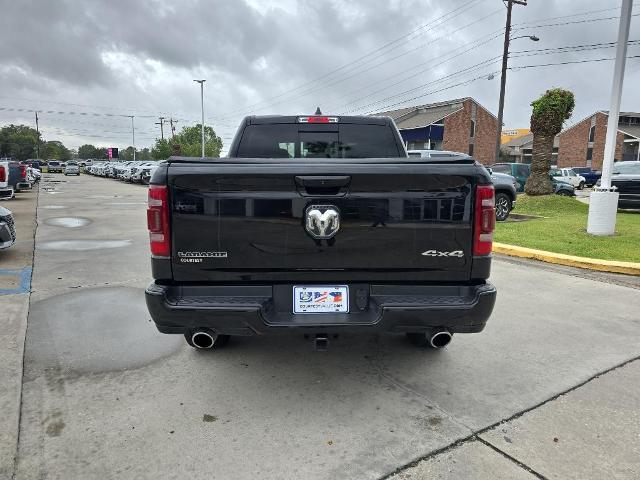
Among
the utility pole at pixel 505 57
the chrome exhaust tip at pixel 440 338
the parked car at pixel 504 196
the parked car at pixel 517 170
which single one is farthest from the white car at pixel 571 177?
the chrome exhaust tip at pixel 440 338

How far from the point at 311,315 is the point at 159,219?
Result: 42.3 inches

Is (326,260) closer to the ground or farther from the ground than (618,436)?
farther from the ground

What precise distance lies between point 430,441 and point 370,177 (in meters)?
1.55

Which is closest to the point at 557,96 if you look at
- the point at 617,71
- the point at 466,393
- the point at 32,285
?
the point at 617,71

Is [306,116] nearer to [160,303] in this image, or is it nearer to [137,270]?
[160,303]

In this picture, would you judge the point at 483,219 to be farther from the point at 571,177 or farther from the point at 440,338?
the point at 571,177

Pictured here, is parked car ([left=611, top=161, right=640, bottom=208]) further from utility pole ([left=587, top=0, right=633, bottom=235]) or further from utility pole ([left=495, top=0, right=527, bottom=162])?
utility pole ([left=495, top=0, right=527, bottom=162])

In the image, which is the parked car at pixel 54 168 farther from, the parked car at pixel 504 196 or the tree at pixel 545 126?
the parked car at pixel 504 196

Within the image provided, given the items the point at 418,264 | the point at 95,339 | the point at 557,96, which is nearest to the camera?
the point at 418,264

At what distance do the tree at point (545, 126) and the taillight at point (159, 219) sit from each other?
1404 centimetres

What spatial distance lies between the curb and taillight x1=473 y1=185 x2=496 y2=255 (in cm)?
515

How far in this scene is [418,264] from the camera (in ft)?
9.26

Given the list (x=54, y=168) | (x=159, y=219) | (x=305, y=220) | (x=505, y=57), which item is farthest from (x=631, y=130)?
(x=54, y=168)

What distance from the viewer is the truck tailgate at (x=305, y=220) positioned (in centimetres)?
270
